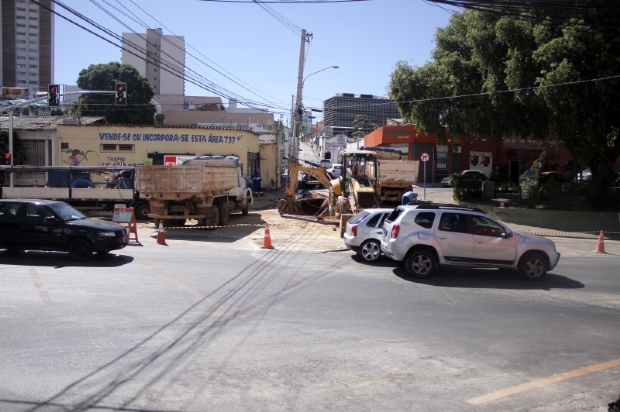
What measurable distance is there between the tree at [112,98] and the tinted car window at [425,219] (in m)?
47.8

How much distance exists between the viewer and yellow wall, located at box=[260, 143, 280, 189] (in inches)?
1864

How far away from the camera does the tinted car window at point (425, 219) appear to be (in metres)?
12.1

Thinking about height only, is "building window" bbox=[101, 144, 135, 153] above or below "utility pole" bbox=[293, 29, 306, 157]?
below

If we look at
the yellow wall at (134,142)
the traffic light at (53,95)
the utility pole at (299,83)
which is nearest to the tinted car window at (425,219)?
the utility pole at (299,83)

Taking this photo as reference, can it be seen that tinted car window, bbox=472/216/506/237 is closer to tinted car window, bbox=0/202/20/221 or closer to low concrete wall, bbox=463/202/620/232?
tinted car window, bbox=0/202/20/221

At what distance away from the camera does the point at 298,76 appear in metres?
30.5

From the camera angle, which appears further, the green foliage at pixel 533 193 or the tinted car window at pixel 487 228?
the green foliage at pixel 533 193

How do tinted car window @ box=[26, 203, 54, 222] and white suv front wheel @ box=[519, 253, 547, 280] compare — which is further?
tinted car window @ box=[26, 203, 54, 222]

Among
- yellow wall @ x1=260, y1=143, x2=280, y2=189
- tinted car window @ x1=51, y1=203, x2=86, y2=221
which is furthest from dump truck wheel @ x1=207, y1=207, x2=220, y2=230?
yellow wall @ x1=260, y1=143, x2=280, y2=189

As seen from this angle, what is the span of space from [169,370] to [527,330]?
5.18 meters

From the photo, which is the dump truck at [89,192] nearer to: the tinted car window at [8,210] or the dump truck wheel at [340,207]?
the dump truck wheel at [340,207]

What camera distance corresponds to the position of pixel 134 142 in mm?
37125

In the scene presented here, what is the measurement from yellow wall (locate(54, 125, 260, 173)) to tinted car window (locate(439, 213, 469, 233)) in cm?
2704

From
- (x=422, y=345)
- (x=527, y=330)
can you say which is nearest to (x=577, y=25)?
(x=527, y=330)
